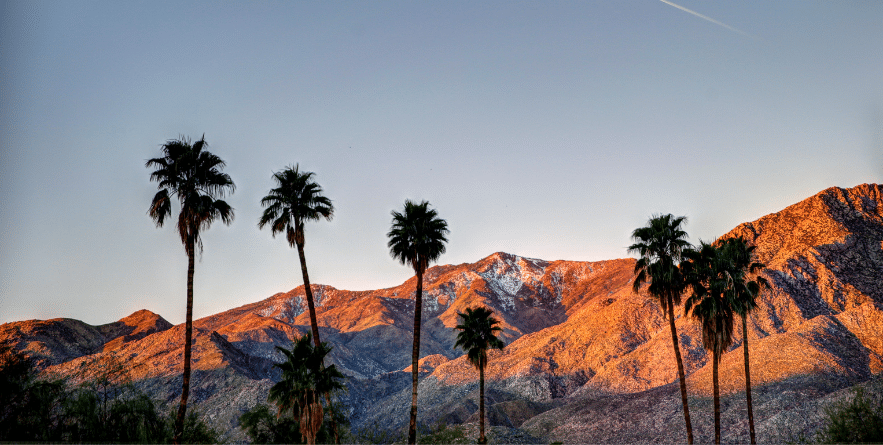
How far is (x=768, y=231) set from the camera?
159625 mm

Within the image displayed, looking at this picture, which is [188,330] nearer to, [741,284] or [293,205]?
[293,205]

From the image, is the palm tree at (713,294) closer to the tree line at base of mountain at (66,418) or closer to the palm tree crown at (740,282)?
the palm tree crown at (740,282)

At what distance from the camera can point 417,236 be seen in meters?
43.2

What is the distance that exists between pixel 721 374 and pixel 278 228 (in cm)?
8143

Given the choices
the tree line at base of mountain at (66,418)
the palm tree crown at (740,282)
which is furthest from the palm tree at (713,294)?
the tree line at base of mountain at (66,418)

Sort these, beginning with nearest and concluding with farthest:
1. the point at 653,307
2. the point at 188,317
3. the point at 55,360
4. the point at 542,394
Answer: the point at 188,317 < the point at 542,394 < the point at 653,307 < the point at 55,360

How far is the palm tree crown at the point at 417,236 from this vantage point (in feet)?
142

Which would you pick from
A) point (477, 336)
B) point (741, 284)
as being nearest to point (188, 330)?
point (477, 336)

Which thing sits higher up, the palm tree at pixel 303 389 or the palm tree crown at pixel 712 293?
the palm tree crown at pixel 712 293

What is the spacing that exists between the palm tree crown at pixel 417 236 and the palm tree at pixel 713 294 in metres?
17.4

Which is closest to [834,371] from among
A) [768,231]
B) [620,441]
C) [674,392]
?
[674,392]

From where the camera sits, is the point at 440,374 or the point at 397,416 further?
the point at 440,374

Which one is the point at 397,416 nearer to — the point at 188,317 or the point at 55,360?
the point at 55,360

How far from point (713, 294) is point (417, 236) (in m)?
20.9
